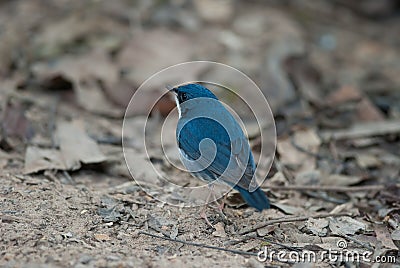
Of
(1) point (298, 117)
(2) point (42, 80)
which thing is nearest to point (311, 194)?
(1) point (298, 117)

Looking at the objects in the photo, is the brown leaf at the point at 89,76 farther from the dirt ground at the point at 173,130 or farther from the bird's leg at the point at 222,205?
the bird's leg at the point at 222,205

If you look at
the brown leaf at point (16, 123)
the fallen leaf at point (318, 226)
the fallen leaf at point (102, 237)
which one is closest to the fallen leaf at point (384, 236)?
the fallen leaf at point (318, 226)

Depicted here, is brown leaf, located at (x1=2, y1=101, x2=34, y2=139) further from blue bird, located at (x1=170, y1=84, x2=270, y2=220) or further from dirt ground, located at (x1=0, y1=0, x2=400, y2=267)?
A: blue bird, located at (x1=170, y1=84, x2=270, y2=220)

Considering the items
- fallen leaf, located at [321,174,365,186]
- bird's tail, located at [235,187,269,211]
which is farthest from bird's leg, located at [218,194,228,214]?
fallen leaf, located at [321,174,365,186]

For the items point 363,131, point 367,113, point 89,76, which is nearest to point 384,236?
point 363,131

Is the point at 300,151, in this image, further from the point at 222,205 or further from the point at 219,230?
the point at 219,230

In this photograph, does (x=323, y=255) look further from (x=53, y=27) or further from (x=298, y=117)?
(x=53, y=27)

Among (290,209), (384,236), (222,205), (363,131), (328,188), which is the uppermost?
(363,131)
